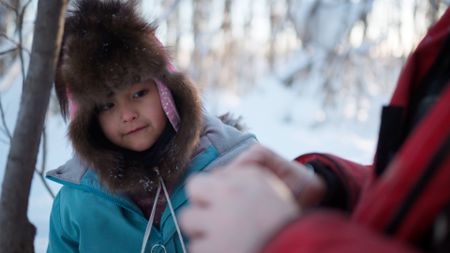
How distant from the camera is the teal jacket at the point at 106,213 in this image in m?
1.53

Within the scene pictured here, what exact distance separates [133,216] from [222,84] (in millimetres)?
8182

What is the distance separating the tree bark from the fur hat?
0.08m

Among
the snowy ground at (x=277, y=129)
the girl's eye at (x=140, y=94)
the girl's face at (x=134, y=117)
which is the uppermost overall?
the girl's eye at (x=140, y=94)

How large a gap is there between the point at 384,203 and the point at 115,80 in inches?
43.2

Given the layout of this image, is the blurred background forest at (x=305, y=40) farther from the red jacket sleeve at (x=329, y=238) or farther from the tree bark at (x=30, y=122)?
the red jacket sleeve at (x=329, y=238)

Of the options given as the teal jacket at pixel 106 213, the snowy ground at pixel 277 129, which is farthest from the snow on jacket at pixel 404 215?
the snowy ground at pixel 277 129

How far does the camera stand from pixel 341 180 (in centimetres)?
85

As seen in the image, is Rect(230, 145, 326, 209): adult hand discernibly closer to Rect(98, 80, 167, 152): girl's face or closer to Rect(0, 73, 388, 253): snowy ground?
Rect(98, 80, 167, 152): girl's face

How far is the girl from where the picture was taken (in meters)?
1.48

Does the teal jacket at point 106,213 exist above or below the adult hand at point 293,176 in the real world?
below

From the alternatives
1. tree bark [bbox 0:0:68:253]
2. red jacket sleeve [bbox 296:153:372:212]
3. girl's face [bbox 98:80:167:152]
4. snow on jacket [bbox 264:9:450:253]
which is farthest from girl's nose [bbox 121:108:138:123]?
snow on jacket [bbox 264:9:450:253]

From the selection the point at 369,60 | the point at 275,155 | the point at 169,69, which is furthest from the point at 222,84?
the point at 275,155

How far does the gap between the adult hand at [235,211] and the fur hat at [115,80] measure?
95 centimetres

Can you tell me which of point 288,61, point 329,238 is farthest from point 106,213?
point 288,61
